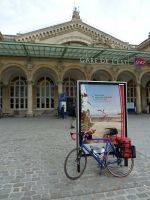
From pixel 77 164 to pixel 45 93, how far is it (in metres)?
24.4

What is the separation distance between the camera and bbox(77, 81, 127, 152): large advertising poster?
18.4 ft

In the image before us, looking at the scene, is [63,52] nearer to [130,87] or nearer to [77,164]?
[130,87]

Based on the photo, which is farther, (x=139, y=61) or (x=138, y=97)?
(x=138, y=97)

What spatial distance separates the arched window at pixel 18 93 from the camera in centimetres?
2784

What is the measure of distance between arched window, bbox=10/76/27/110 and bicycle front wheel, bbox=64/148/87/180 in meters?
23.9

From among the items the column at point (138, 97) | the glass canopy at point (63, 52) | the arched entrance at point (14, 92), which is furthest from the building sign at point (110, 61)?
the arched entrance at point (14, 92)

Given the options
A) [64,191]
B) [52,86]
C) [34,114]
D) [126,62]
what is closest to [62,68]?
[52,86]

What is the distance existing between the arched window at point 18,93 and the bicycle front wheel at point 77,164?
2387 centimetres

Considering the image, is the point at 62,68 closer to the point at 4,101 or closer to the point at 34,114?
the point at 34,114

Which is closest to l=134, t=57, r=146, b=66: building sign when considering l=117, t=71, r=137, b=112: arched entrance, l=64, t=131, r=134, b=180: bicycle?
l=117, t=71, r=137, b=112: arched entrance

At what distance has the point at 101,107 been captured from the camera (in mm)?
5738

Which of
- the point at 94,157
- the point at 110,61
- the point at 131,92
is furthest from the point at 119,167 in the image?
the point at 131,92

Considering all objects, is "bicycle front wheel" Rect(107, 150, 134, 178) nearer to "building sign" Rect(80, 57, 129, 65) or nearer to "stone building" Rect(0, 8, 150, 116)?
"stone building" Rect(0, 8, 150, 116)

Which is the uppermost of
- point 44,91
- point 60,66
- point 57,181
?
point 60,66
